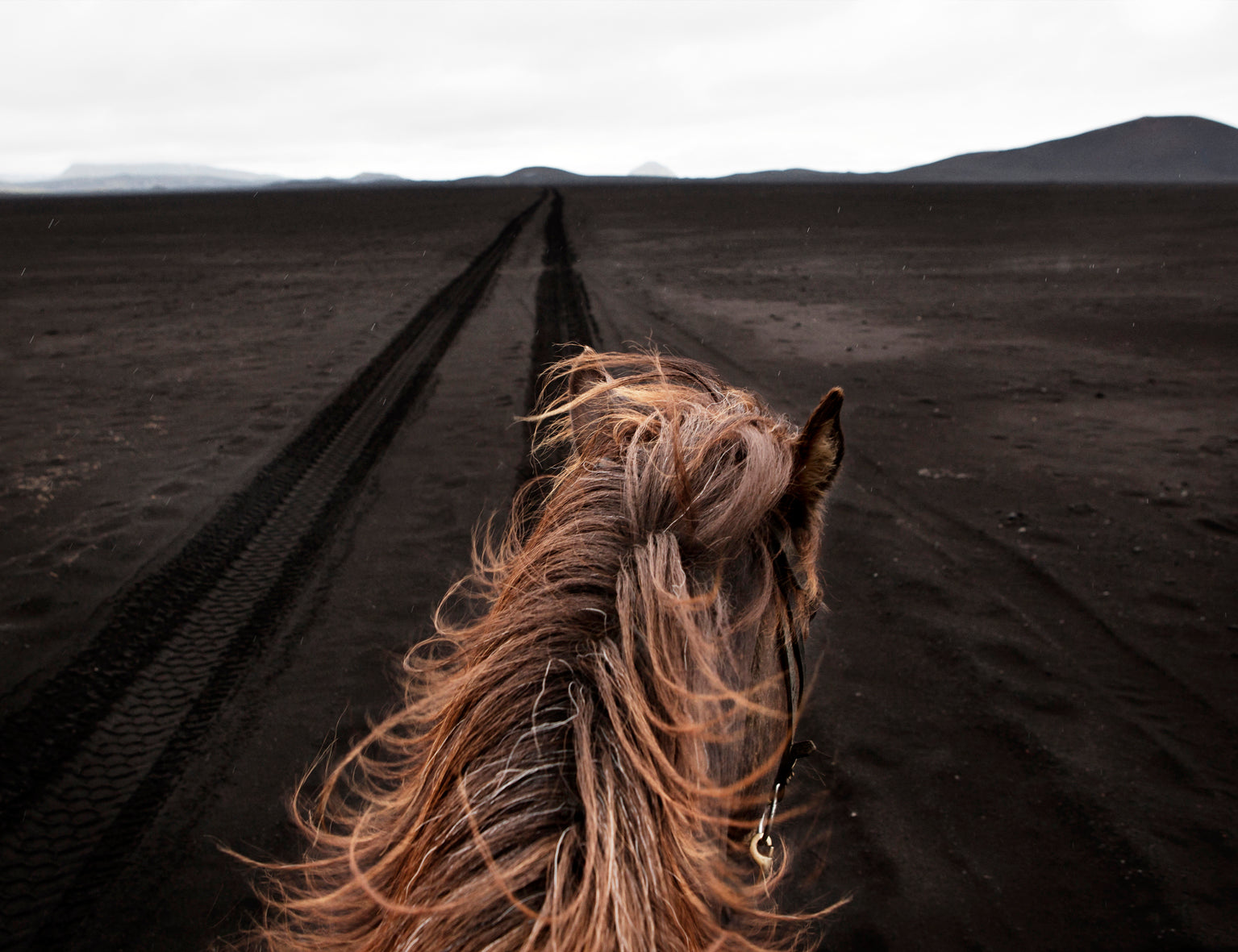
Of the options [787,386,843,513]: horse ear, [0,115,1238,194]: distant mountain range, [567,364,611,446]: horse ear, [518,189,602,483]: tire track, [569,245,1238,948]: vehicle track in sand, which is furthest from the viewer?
[0,115,1238,194]: distant mountain range

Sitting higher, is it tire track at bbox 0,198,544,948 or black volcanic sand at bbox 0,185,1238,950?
tire track at bbox 0,198,544,948

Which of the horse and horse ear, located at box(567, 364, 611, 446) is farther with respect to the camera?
horse ear, located at box(567, 364, 611, 446)

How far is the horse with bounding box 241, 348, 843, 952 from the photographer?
2.22 feet

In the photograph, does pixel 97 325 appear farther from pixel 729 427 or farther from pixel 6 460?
pixel 729 427

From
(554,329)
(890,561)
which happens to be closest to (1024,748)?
(890,561)

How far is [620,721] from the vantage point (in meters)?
0.76

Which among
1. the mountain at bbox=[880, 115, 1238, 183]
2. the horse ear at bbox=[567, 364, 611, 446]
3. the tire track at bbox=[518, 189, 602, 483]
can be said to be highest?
the mountain at bbox=[880, 115, 1238, 183]

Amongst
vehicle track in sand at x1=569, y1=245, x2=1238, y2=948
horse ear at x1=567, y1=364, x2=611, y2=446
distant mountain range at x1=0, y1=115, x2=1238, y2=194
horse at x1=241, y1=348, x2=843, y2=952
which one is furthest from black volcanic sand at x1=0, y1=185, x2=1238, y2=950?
distant mountain range at x1=0, y1=115, x2=1238, y2=194

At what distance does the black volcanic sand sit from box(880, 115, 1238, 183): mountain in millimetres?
105751

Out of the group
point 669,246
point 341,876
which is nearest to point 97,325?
point 341,876

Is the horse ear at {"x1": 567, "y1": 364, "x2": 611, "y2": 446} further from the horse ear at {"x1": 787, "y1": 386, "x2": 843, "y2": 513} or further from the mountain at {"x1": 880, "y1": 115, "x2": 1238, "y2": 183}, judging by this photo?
the mountain at {"x1": 880, "y1": 115, "x2": 1238, "y2": 183}

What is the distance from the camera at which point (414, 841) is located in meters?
0.78

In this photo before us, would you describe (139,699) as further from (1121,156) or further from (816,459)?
(1121,156)

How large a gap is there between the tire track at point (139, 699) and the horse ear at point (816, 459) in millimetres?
2498
